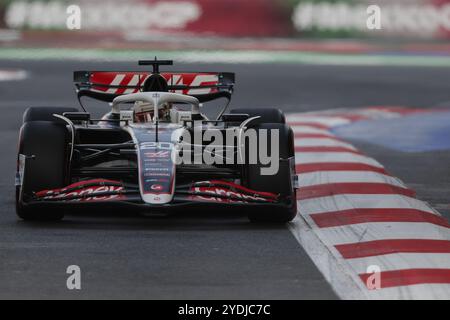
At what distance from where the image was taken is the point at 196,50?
33188 mm

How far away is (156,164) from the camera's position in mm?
10695

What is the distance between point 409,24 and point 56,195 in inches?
1059

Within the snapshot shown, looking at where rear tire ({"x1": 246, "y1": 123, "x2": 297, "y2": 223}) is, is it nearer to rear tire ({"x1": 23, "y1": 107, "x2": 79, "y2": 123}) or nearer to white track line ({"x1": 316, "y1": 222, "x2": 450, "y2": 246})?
white track line ({"x1": 316, "y1": 222, "x2": 450, "y2": 246})

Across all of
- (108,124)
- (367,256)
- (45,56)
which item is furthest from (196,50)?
(367,256)

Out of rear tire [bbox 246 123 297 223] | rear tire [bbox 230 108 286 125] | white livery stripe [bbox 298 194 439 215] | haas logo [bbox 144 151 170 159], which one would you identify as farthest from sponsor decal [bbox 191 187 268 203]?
rear tire [bbox 230 108 286 125]

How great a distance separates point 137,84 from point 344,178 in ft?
6.81

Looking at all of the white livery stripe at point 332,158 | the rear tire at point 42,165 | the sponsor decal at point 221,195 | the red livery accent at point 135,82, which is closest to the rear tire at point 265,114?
the red livery accent at point 135,82

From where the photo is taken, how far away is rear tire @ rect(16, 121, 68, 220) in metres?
10.8

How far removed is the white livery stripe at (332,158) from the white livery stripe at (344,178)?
862 mm

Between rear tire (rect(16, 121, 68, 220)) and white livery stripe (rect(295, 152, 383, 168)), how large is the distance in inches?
175

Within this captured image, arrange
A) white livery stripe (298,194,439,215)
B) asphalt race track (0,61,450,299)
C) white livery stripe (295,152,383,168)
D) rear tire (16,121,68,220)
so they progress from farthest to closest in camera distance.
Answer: white livery stripe (295,152,383,168) → white livery stripe (298,194,439,215) → rear tire (16,121,68,220) → asphalt race track (0,61,450,299)
